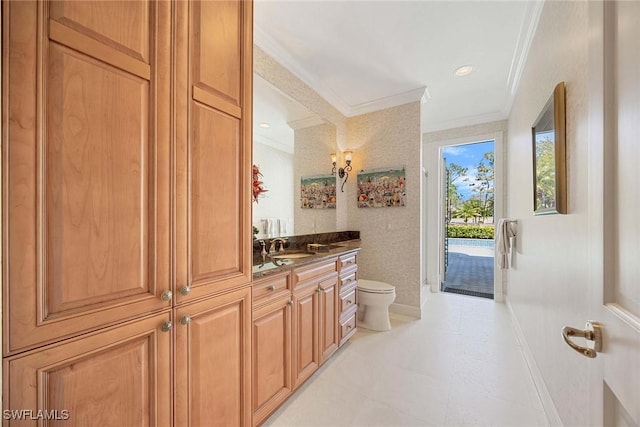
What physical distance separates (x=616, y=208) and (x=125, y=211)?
1241 mm

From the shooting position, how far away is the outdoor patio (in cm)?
409

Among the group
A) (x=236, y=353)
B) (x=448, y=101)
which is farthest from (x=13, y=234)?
(x=448, y=101)

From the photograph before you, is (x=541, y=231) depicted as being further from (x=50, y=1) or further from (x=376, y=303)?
(x=50, y=1)

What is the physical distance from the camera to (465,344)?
2.35 metres

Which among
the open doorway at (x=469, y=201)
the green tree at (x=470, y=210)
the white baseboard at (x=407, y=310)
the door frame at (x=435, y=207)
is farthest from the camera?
the green tree at (x=470, y=210)

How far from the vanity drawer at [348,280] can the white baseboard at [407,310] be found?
100 centimetres

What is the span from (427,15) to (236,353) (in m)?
2.49

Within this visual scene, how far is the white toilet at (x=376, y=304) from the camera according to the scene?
2.63 metres

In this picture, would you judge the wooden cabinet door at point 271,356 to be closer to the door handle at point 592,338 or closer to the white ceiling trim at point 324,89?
the door handle at point 592,338

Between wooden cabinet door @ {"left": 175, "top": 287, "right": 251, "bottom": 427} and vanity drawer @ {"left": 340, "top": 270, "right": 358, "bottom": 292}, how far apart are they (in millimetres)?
1163

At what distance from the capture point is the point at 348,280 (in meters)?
2.34

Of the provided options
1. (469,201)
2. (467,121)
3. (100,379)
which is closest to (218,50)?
(100,379)

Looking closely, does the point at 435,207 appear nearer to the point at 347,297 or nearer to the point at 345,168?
the point at 345,168

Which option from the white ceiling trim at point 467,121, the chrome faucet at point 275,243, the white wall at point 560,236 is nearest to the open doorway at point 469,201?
the white ceiling trim at point 467,121
